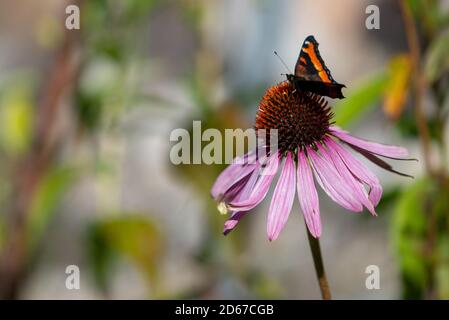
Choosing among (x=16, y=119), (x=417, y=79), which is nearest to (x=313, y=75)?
(x=417, y=79)

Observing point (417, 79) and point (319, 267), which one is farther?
point (417, 79)

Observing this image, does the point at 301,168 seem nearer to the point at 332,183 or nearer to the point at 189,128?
the point at 332,183

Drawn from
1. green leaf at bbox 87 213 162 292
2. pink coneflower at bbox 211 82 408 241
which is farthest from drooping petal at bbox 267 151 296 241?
green leaf at bbox 87 213 162 292

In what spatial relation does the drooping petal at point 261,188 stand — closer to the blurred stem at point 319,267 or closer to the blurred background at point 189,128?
the blurred stem at point 319,267

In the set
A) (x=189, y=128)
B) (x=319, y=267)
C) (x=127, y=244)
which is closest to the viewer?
(x=319, y=267)

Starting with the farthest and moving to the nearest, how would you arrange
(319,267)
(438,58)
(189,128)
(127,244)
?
(189,128), (127,244), (438,58), (319,267)

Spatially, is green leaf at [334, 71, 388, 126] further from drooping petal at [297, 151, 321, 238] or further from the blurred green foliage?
the blurred green foliage

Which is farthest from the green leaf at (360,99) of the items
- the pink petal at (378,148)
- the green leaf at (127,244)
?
the green leaf at (127,244)
